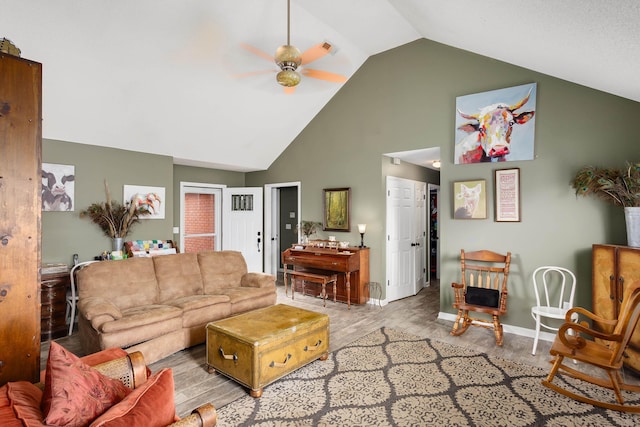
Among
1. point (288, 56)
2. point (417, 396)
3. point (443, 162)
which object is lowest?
point (417, 396)

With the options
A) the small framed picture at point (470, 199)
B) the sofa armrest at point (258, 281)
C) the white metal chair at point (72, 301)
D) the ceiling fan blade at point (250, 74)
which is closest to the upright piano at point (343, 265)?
the sofa armrest at point (258, 281)

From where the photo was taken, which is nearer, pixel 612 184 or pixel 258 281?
pixel 612 184

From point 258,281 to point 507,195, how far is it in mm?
3205

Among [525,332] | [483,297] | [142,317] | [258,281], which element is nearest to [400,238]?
[483,297]

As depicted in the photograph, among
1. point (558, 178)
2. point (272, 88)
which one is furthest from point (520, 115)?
point (272, 88)

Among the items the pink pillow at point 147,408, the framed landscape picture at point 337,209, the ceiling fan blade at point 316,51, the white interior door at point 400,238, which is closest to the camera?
the pink pillow at point 147,408

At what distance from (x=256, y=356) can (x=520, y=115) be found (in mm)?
3806

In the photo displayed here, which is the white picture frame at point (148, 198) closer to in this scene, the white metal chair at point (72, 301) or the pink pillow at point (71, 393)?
the white metal chair at point (72, 301)

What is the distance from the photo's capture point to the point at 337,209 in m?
5.75

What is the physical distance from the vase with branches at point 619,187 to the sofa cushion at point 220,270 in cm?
408

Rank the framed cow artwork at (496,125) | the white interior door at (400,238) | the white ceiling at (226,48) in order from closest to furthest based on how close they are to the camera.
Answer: the white ceiling at (226,48) < the framed cow artwork at (496,125) < the white interior door at (400,238)

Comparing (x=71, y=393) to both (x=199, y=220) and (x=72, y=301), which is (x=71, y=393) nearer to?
(x=72, y=301)

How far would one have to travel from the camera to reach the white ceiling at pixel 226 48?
8.49ft

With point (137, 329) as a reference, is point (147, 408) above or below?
above
